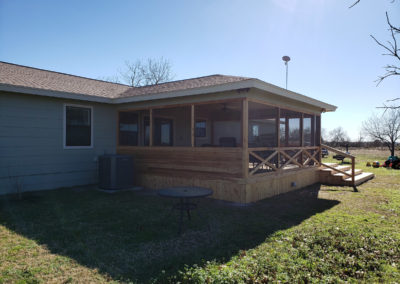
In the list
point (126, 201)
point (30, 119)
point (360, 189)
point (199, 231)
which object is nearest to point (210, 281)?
point (199, 231)

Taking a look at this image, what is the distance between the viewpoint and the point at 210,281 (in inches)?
109

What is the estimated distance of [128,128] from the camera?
9.84 metres

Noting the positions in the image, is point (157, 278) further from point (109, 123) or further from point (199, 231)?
point (109, 123)

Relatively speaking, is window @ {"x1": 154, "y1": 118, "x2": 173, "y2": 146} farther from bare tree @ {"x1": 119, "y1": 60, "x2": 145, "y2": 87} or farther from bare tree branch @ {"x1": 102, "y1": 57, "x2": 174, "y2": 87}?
bare tree @ {"x1": 119, "y1": 60, "x2": 145, "y2": 87}

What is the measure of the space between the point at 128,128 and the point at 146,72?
70.3 feet

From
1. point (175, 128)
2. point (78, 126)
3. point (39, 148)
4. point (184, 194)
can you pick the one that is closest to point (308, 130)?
point (175, 128)

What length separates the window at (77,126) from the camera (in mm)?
8094

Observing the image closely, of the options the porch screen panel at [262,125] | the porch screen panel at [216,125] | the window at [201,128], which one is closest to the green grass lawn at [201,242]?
the porch screen panel at [262,125]

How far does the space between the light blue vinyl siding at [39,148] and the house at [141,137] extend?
2cm

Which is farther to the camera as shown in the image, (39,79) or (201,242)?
(39,79)

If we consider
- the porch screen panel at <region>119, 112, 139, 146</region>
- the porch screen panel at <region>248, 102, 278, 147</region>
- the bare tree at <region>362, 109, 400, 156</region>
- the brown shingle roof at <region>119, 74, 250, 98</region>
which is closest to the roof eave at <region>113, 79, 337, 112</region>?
the brown shingle roof at <region>119, 74, 250, 98</region>

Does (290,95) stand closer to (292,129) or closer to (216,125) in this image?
(292,129)

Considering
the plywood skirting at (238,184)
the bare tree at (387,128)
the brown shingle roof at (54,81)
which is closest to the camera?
the plywood skirting at (238,184)

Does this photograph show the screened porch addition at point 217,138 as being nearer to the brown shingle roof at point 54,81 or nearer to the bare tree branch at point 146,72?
the brown shingle roof at point 54,81
